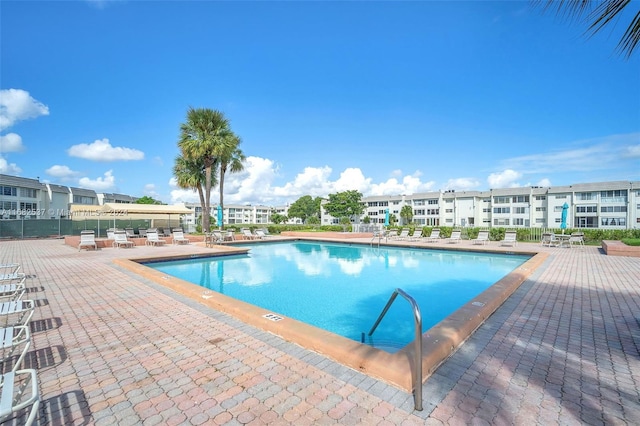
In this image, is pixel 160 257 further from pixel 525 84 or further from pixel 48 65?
pixel 525 84

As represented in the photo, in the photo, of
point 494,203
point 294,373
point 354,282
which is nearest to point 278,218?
point 494,203

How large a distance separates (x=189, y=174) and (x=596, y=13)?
23729 mm

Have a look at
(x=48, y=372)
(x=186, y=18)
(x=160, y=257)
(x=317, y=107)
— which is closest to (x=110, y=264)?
(x=160, y=257)

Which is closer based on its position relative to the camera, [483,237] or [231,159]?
[483,237]

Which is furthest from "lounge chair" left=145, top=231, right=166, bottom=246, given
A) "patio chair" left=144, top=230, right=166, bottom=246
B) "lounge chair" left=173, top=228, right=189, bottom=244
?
"lounge chair" left=173, top=228, right=189, bottom=244

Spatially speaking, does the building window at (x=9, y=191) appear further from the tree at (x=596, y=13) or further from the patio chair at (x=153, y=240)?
the tree at (x=596, y=13)

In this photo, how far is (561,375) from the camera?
2926mm

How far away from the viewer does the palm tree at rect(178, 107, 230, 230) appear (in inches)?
781

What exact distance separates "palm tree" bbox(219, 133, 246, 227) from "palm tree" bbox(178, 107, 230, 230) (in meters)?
0.28

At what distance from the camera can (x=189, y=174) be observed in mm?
22453

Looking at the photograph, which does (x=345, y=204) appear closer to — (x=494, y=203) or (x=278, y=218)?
(x=494, y=203)

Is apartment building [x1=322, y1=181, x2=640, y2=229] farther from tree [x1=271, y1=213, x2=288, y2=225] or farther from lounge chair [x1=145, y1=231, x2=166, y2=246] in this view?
lounge chair [x1=145, y1=231, x2=166, y2=246]

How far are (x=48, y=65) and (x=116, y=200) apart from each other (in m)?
59.6

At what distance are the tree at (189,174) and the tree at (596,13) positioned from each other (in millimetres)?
22945
